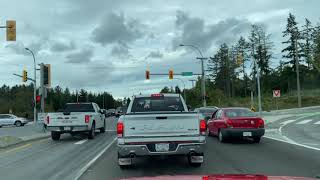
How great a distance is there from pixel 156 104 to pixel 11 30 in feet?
46.6

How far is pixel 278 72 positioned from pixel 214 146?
377ft

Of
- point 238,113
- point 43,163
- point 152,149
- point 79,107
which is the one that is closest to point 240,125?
point 238,113

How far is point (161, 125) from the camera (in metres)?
11.9

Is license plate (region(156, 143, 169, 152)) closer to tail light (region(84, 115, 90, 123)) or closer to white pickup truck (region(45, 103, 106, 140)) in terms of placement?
white pickup truck (region(45, 103, 106, 140))

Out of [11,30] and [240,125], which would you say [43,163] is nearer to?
[240,125]

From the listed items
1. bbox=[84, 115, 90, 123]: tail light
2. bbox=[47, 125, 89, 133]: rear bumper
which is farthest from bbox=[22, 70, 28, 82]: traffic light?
bbox=[84, 115, 90, 123]: tail light

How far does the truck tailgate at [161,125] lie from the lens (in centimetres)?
1182

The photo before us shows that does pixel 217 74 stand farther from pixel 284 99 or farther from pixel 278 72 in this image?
pixel 284 99

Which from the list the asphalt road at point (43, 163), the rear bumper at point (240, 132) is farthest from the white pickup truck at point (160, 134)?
the rear bumper at point (240, 132)

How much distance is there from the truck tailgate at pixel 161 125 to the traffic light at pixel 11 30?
15.8m

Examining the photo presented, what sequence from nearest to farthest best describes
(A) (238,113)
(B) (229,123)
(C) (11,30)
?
(B) (229,123), (A) (238,113), (C) (11,30)

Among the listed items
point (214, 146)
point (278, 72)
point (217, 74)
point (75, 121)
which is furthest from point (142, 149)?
point (217, 74)

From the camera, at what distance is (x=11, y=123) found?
5891cm

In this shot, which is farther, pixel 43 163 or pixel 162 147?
pixel 43 163
